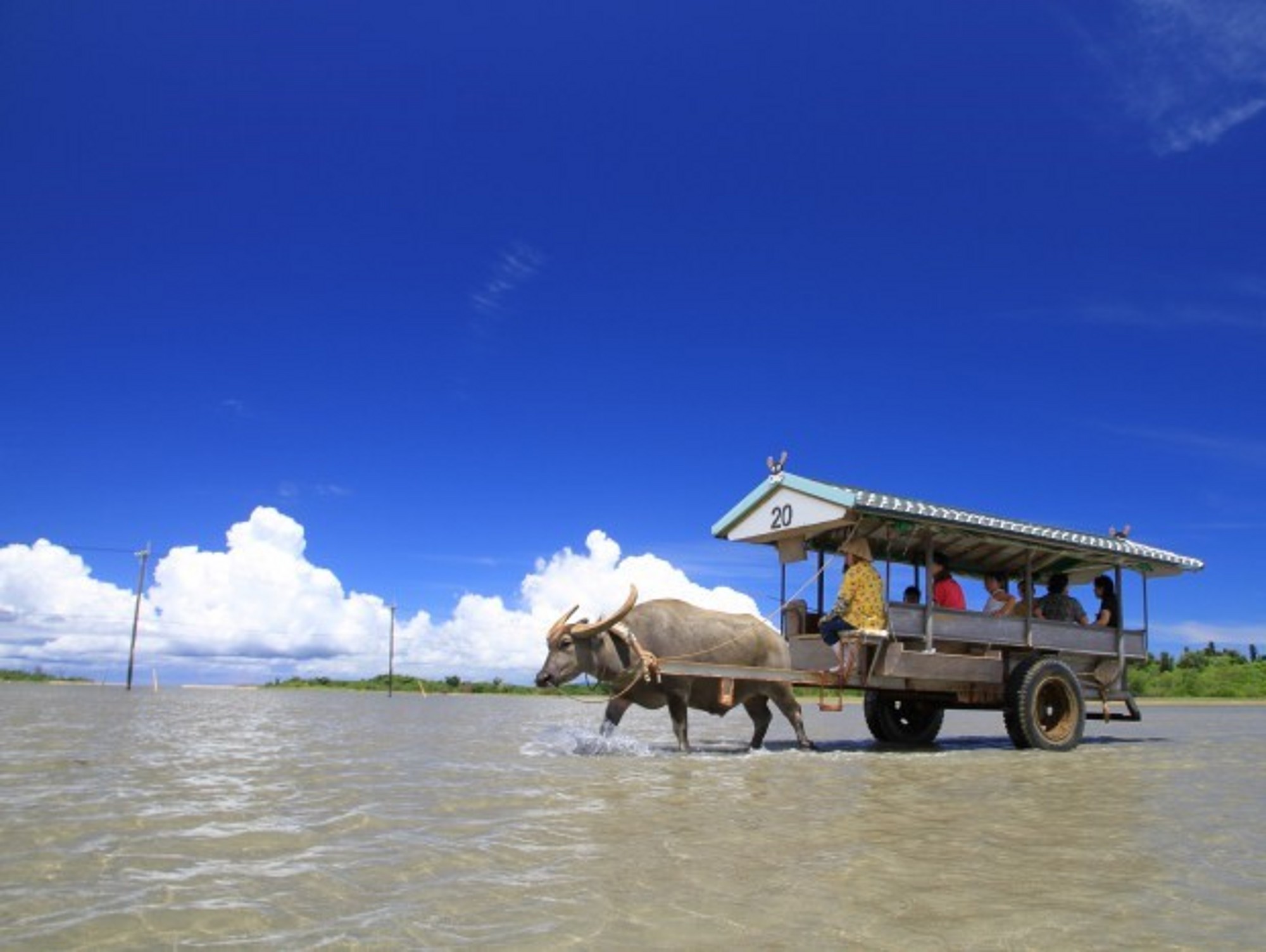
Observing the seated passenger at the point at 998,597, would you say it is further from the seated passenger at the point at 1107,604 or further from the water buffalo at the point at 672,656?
the water buffalo at the point at 672,656

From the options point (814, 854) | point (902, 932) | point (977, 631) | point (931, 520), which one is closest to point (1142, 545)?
point (977, 631)

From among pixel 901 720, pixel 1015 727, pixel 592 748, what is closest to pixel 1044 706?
pixel 1015 727

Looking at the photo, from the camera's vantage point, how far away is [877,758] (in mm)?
10664

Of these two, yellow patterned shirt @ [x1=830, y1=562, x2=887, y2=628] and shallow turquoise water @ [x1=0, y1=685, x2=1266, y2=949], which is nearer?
shallow turquoise water @ [x1=0, y1=685, x2=1266, y2=949]

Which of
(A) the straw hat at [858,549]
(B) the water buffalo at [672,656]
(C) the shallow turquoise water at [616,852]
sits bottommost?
(C) the shallow turquoise water at [616,852]

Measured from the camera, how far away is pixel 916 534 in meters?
12.6

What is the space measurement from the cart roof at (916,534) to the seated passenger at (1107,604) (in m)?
0.22

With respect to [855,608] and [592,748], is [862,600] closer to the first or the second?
[855,608]

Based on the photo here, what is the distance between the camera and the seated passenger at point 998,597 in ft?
44.4

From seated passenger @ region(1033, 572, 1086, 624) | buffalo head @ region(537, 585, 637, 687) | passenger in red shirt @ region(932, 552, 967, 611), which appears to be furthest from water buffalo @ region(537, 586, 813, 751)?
seated passenger @ region(1033, 572, 1086, 624)

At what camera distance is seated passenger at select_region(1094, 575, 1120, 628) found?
13969mm

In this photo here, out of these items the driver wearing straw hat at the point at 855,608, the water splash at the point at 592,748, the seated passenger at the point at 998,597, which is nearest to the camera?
the water splash at the point at 592,748

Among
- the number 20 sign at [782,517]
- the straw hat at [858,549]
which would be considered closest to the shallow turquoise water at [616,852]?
the straw hat at [858,549]

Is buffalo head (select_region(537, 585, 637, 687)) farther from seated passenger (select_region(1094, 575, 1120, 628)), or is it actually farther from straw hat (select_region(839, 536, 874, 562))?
seated passenger (select_region(1094, 575, 1120, 628))
